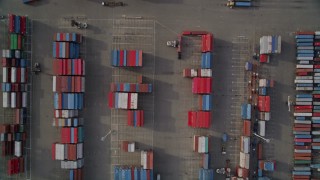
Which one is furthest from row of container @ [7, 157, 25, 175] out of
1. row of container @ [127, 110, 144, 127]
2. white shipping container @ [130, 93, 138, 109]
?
white shipping container @ [130, 93, 138, 109]

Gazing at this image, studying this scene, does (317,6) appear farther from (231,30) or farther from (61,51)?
(61,51)

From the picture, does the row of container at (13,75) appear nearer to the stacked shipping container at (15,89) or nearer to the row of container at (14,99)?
the stacked shipping container at (15,89)

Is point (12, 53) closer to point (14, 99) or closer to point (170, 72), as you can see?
point (14, 99)

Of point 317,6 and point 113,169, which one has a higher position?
point 317,6

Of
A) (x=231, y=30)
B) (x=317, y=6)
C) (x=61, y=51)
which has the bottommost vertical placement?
(x=61, y=51)

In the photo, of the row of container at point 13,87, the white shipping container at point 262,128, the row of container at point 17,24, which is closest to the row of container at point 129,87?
the row of container at point 13,87

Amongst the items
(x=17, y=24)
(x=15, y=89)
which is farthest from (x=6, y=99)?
(x=17, y=24)

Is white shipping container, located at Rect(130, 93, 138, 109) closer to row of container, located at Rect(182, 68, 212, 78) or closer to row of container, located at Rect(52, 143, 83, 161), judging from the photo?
row of container, located at Rect(182, 68, 212, 78)

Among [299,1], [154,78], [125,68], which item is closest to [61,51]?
[125,68]
